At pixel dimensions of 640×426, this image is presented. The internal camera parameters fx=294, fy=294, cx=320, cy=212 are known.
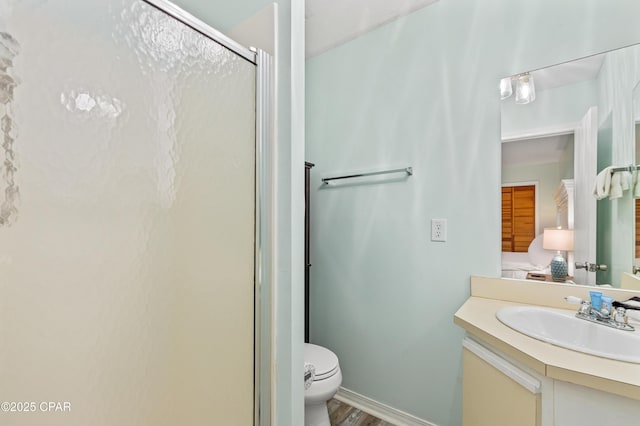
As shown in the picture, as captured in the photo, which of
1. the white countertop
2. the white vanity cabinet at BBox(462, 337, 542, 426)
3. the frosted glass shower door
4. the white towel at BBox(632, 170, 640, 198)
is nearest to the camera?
the frosted glass shower door

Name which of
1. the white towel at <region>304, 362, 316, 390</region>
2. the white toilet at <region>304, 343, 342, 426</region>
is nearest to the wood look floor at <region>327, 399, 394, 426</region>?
the white toilet at <region>304, 343, 342, 426</region>

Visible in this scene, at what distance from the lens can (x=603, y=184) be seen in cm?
126

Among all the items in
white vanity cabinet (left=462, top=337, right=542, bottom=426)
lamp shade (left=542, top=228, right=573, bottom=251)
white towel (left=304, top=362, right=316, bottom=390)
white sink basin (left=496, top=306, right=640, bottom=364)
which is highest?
lamp shade (left=542, top=228, right=573, bottom=251)

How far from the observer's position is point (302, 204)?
39.3 inches

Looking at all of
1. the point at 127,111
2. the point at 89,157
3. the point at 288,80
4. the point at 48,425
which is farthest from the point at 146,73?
the point at 48,425

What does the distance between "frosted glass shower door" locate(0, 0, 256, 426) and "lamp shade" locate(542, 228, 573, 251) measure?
1.41 metres

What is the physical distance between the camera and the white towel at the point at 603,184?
125 centimetres

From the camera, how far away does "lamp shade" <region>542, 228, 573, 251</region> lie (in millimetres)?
1361

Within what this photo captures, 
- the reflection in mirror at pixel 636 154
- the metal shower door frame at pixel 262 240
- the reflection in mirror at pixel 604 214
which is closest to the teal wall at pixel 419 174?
the reflection in mirror at pixel 636 154

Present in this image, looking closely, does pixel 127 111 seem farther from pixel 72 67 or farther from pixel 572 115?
pixel 572 115

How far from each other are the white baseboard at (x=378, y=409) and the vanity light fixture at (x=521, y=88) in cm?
177

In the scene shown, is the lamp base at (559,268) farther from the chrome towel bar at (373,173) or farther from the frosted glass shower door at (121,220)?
the frosted glass shower door at (121,220)

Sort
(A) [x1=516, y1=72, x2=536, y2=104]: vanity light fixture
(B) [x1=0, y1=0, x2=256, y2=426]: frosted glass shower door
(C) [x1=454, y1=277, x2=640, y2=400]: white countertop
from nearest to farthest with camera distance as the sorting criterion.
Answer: (B) [x1=0, y1=0, x2=256, y2=426]: frosted glass shower door, (C) [x1=454, y1=277, x2=640, y2=400]: white countertop, (A) [x1=516, y1=72, x2=536, y2=104]: vanity light fixture

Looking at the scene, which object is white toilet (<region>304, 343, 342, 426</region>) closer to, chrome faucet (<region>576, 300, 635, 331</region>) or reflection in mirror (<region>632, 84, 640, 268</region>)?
chrome faucet (<region>576, 300, 635, 331</region>)
